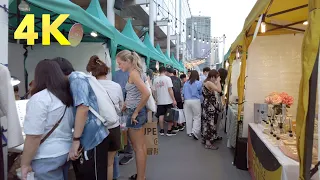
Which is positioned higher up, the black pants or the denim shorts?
the denim shorts

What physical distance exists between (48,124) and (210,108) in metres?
3.75

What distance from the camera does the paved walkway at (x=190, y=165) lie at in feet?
11.9

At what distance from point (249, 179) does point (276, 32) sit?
234 centimetres

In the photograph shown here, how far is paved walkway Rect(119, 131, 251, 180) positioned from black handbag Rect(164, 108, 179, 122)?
2.34 feet

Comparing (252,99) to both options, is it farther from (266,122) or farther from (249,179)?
(249,179)

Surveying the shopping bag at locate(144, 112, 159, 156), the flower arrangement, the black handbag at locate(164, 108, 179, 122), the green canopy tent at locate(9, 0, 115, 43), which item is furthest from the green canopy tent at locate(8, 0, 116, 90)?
the flower arrangement

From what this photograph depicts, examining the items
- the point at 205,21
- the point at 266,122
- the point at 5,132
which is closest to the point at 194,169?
the point at 266,122

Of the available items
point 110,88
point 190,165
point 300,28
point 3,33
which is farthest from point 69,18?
point 300,28

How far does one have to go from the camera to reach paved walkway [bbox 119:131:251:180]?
363cm

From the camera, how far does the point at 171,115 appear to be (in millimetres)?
5879

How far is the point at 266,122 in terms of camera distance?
3510 mm

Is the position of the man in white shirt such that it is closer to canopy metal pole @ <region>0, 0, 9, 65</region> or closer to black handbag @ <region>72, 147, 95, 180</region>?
black handbag @ <region>72, 147, 95, 180</region>

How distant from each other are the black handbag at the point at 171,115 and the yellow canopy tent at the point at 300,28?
228cm

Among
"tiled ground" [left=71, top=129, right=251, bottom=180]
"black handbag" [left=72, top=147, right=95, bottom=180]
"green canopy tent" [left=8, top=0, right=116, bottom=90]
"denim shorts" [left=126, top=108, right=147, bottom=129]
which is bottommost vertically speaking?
"tiled ground" [left=71, top=129, right=251, bottom=180]
